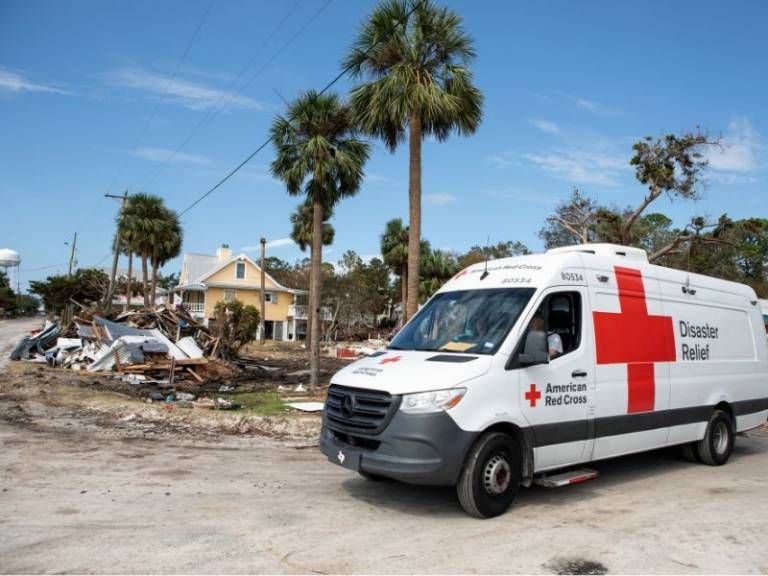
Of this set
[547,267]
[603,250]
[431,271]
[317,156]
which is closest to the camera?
[547,267]

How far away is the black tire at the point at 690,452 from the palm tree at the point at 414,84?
7096 mm

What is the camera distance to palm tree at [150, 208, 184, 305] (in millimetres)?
40156

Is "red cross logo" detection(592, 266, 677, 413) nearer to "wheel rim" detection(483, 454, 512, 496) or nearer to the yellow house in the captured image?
"wheel rim" detection(483, 454, 512, 496)

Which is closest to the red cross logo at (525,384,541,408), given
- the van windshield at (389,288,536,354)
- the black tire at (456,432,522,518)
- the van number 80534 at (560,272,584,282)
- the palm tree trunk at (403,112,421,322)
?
the black tire at (456,432,522,518)

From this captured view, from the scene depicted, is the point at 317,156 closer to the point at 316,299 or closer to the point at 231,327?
the point at 316,299

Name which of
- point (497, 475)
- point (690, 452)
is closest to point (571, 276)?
point (497, 475)

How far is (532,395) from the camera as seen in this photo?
6133 millimetres

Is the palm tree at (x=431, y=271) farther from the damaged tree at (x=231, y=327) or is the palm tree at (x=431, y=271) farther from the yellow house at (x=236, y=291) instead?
the damaged tree at (x=231, y=327)

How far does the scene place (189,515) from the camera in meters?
5.82

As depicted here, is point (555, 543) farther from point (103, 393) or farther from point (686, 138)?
point (686, 138)

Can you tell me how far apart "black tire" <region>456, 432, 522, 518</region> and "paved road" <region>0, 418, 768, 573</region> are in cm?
16

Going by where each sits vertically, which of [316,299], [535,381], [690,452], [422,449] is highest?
[316,299]

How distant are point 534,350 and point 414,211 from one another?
9.36 m

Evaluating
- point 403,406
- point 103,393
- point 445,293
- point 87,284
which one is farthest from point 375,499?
point 87,284
